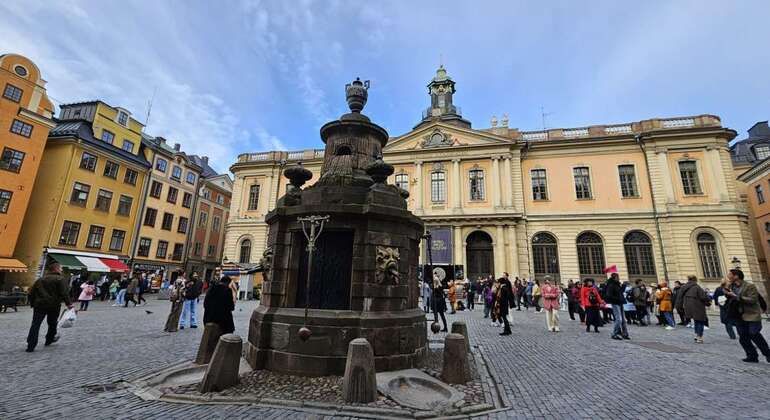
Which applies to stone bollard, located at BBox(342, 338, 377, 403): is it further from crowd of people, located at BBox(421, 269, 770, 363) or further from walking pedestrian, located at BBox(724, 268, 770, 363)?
walking pedestrian, located at BBox(724, 268, 770, 363)

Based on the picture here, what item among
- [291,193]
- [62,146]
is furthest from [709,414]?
[62,146]

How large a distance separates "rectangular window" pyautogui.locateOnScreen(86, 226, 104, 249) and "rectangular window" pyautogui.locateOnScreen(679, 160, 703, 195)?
45.1 meters

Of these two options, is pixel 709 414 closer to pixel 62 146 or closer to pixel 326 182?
pixel 326 182

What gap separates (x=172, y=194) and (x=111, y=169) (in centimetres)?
618

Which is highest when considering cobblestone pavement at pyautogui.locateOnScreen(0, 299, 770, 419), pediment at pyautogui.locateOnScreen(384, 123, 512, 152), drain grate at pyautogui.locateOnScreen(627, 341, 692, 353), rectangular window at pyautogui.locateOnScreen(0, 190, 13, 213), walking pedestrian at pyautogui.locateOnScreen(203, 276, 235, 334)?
pediment at pyautogui.locateOnScreen(384, 123, 512, 152)

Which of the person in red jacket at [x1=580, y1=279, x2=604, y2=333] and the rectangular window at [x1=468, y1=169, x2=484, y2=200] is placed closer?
the person in red jacket at [x1=580, y1=279, x2=604, y2=333]

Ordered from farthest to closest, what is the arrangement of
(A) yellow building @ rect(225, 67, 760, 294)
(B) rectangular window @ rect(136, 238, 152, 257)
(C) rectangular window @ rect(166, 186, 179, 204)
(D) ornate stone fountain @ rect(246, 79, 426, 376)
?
(C) rectangular window @ rect(166, 186, 179, 204) → (B) rectangular window @ rect(136, 238, 152, 257) → (A) yellow building @ rect(225, 67, 760, 294) → (D) ornate stone fountain @ rect(246, 79, 426, 376)

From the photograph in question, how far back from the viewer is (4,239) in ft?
69.2

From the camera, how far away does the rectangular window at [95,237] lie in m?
26.3

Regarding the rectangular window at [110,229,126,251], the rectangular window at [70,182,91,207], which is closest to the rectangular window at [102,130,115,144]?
the rectangular window at [70,182,91,207]

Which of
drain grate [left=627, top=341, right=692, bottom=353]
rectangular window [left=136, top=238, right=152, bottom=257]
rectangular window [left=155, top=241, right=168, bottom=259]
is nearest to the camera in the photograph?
drain grate [left=627, top=341, right=692, bottom=353]

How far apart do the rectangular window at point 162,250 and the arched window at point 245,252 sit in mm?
6929

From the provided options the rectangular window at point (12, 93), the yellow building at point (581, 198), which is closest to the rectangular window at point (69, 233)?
the rectangular window at point (12, 93)

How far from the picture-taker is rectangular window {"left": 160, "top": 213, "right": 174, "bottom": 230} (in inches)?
1283
